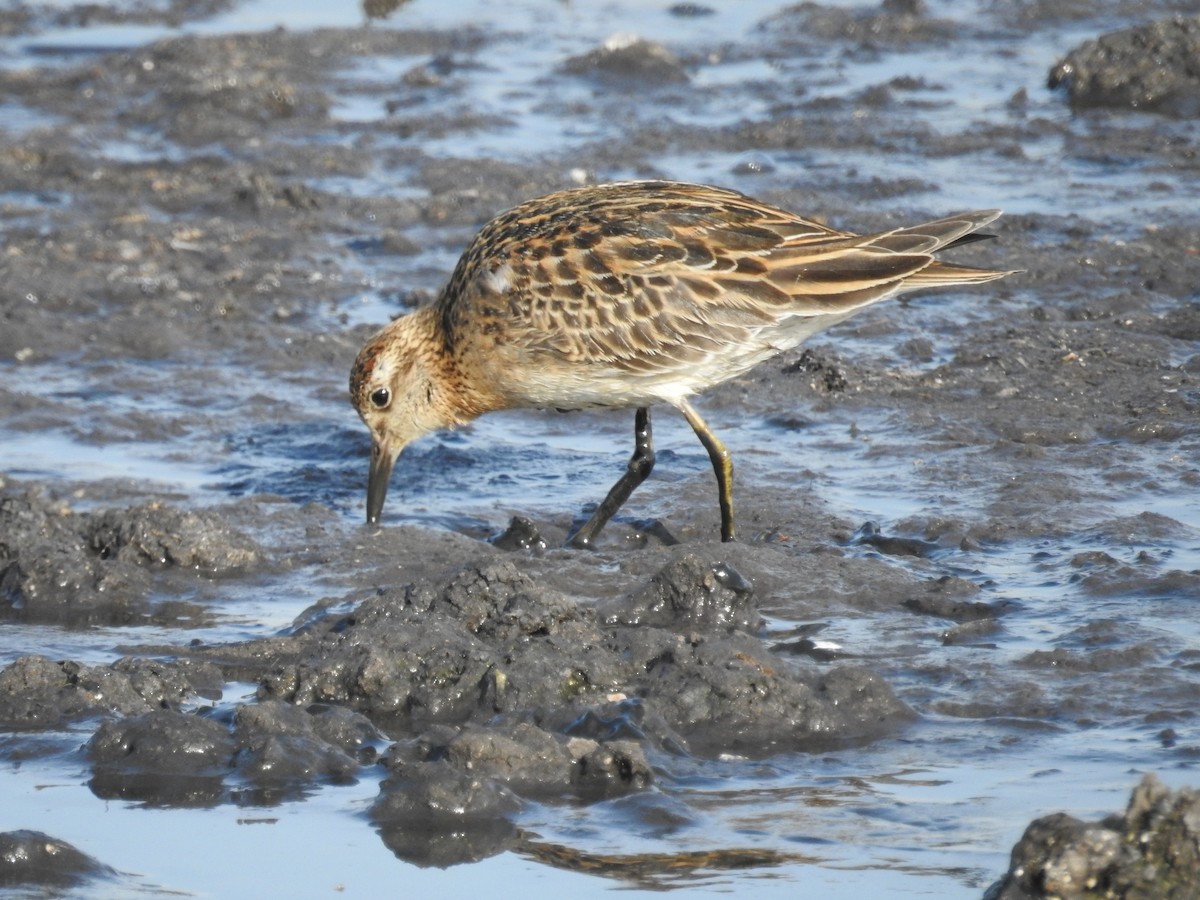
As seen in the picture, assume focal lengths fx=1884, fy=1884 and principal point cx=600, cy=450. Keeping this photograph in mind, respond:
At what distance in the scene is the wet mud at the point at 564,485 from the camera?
19.2 feet

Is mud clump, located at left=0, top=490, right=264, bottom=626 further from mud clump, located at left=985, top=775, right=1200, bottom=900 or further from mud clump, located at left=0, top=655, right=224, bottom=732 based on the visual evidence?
mud clump, located at left=985, top=775, right=1200, bottom=900

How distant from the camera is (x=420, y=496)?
9.05 meters

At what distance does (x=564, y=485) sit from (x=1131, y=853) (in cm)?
493

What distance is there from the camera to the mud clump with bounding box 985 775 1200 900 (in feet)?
14.3

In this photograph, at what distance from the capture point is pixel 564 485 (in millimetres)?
9047

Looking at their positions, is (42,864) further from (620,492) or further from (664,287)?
(664,287)

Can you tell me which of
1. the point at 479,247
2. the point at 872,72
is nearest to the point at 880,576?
the point at 479,247

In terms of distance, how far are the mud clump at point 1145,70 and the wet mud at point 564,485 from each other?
43 mm

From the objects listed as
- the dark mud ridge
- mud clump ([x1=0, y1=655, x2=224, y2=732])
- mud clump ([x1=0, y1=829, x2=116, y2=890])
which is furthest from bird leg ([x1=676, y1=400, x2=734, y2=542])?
mud clump ([x1=0, y1=829, x2=116, y2=890])

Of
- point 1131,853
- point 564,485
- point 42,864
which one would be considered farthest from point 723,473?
point 1131,853

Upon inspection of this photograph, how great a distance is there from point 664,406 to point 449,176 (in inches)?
150

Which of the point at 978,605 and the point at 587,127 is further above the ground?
the point at 587,127

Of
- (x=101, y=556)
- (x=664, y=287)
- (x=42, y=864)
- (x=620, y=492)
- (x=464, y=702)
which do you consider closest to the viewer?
(x=42, y=864)

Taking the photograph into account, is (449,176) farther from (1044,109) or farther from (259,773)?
(259,773)
